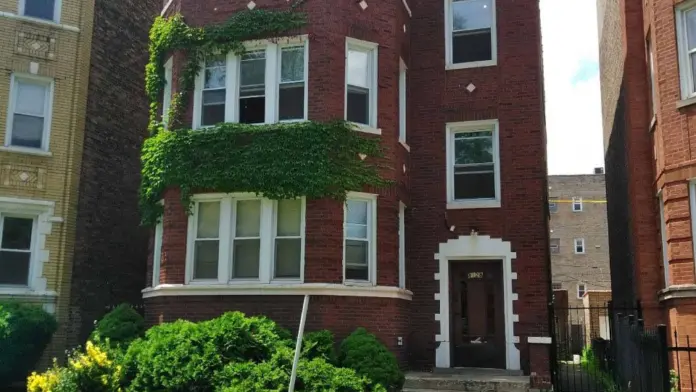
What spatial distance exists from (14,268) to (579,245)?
4643cm

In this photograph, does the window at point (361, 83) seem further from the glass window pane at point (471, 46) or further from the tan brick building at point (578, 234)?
the tan brick building at point (578, 234)

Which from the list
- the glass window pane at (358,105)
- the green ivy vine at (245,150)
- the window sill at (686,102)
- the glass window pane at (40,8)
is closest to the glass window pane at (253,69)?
the green ivy vine at (245,150)

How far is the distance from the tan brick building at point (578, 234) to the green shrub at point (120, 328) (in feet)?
139

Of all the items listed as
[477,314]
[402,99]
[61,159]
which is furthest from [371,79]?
[61,159]

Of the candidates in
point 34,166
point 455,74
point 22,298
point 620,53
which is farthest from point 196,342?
point 620,53

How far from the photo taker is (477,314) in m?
14.2

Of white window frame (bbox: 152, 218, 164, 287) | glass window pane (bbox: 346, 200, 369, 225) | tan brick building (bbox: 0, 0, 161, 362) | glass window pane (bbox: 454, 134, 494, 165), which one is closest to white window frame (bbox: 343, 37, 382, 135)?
glass window pane (bbox: 346, 200, 369, 225)

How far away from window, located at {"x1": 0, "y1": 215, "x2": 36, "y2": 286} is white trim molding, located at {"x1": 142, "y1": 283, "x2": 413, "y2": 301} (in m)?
3.66

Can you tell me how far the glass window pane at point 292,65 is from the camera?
537 inches

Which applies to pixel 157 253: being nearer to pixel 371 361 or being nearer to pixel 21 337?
pixel 21 337

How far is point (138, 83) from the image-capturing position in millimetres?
18547

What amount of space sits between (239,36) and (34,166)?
225 inches

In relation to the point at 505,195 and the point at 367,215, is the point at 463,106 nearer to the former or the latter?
the point at 505,195

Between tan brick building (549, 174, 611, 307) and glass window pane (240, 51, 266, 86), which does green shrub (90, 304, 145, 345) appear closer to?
glass window pane (240, 51, 266, 86)
